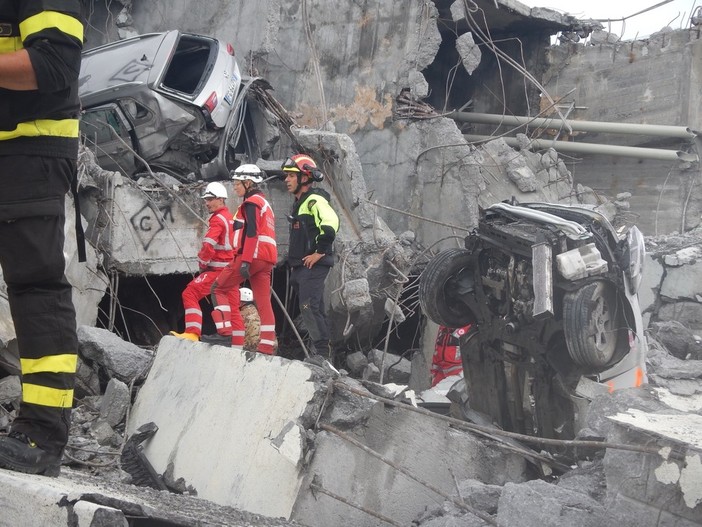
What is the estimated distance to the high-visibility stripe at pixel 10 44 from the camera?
2.57 m

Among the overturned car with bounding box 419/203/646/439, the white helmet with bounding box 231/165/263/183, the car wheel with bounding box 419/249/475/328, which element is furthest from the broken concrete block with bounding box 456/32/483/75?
the car wheel with bounding box 419/249/475/328

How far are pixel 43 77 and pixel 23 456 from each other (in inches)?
42.9

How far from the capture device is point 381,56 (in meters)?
10.5

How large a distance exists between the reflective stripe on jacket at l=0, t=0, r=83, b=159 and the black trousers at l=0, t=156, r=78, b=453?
0.07 meters

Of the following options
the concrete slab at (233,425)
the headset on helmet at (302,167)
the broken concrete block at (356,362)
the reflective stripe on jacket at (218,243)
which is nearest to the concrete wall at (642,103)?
the broken concrete block at (356,362)

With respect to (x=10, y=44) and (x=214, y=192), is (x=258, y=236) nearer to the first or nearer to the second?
(x=214, y=192)

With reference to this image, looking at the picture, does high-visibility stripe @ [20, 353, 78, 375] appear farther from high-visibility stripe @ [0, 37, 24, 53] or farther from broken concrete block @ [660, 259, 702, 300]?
broken concrete block @ [660, 259, 702, 300]

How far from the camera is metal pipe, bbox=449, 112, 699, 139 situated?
1140 cm

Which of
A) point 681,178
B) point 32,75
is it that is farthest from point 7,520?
point 681,178

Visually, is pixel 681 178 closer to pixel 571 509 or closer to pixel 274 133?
pixel 274 133

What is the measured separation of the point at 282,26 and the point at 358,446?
8.26 metres

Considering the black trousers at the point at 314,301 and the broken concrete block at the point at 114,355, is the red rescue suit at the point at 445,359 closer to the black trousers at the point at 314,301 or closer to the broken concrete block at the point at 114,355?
the black trousers at the point at 314,301

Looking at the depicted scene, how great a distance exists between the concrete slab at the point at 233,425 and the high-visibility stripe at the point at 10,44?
1.93m

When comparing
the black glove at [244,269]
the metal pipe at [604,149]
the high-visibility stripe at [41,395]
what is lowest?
the black glove at [244,269]
